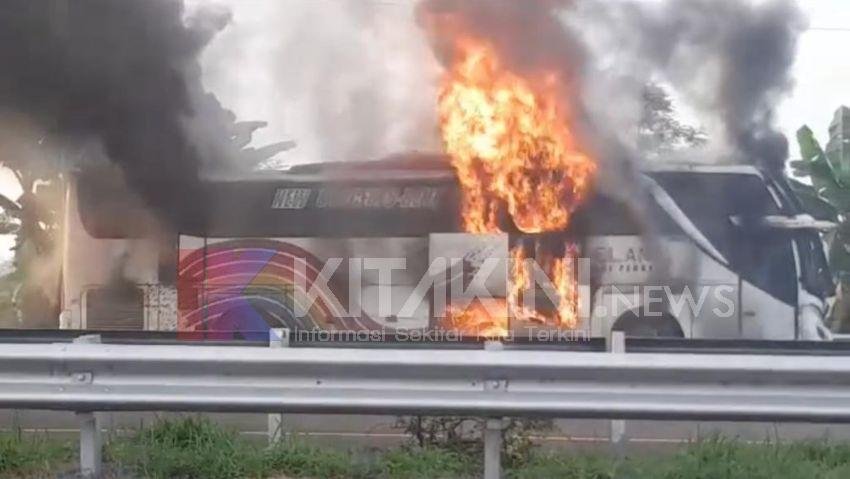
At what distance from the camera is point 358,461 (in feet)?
15.8

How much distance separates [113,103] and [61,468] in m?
4.38

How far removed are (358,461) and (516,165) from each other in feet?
13.4

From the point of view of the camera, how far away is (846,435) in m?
6.25

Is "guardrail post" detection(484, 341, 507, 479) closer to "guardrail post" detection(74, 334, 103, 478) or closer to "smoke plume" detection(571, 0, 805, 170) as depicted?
"guardrail post" detection(74, 334, 103, 478)

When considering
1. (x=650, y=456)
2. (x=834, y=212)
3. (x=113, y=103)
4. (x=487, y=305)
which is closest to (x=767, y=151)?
(x=834, y=212)

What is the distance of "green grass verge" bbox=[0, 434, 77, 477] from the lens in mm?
4695

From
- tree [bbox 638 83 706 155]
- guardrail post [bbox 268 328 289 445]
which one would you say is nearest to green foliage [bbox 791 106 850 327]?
tree [bbox 638 83 706 155]

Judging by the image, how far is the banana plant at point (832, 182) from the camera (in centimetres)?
810

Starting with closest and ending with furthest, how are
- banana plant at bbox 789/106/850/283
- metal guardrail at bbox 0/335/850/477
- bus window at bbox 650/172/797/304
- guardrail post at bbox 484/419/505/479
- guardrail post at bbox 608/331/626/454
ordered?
metal guardrail at bbox 0/335/850/477, guardrail post at bbox 484/419/505/479, guardrail post at bbox 608/331/626/454, banana plant at bbox 789/106/850/283, bus window at bbox 650/172/797/304

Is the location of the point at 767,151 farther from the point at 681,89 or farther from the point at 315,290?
the point at 315,290

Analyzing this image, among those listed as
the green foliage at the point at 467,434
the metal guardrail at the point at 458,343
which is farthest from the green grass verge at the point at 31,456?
the green foliage at the point at 467,434

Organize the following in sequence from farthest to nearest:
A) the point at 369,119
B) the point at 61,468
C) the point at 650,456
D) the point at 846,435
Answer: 1. the point at 369,119
2. the point at 846,435
3. the point at 650,456
4. the point at 61,468

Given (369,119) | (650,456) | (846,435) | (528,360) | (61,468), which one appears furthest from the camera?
(369,119)

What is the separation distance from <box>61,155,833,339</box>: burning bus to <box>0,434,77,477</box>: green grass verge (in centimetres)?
A: 309
